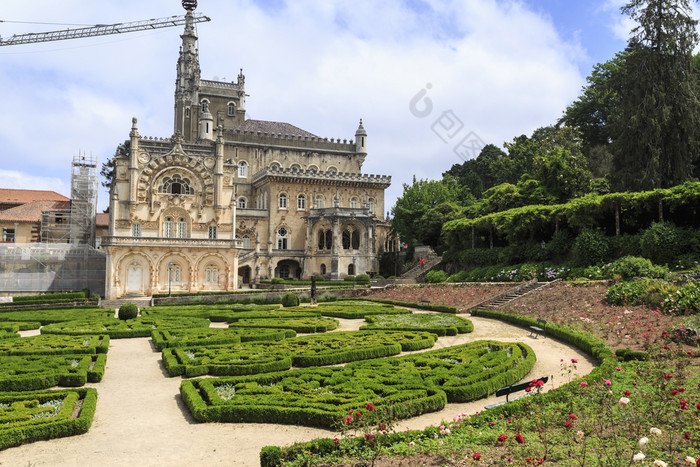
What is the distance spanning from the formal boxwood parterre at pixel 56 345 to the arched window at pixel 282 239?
126 ft

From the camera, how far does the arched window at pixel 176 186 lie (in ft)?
149

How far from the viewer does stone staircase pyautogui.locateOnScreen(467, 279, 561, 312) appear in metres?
26.6

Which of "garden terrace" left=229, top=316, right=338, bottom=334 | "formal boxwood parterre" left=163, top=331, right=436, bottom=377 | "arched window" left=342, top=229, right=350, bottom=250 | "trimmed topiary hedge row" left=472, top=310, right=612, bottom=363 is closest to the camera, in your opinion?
"formal boxwood parterre" left=163, top=331, right=436, bottom=377

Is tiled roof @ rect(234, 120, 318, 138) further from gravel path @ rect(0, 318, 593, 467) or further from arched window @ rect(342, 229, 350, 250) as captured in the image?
gravel path @ rect(0, 318, 593, 467)

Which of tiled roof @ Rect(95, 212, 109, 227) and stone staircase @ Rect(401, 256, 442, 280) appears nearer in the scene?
stone staircase @ Rect(401, 256, 442, 280)

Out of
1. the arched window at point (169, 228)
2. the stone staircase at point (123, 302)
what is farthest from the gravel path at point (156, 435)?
the arched window at point (169, 228)

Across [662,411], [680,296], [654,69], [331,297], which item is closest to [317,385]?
[662,411]

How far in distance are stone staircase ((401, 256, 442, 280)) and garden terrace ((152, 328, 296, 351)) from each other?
28028 millimetres

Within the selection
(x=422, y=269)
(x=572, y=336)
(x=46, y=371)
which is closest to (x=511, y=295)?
(x=572, y=336)

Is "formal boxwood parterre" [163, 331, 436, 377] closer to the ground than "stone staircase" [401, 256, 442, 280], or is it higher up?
closer to the ground

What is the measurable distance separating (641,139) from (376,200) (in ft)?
106

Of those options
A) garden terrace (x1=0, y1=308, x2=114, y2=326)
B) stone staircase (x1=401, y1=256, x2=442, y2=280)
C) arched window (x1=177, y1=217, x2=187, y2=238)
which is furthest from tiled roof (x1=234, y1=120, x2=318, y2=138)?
garden terrace (x1=0, y1=308, x2=114, y2=326)

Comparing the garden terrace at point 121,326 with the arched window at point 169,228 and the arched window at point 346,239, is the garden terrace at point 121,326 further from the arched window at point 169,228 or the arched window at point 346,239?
the arched window at point 346,239

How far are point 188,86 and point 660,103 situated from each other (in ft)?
178
